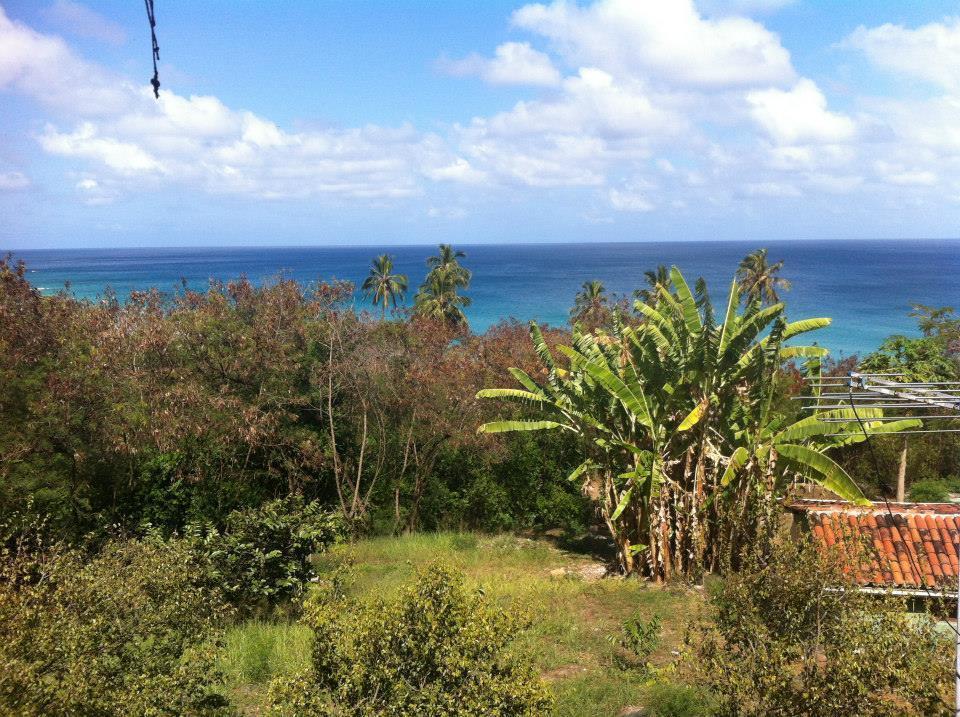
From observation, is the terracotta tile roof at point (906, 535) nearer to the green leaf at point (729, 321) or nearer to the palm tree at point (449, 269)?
the green leaf at point (729, 321)

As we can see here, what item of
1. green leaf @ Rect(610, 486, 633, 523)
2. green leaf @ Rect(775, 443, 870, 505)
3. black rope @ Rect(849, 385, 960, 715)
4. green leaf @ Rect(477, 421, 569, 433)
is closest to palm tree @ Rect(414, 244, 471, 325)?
black rope @ Rect(849, 385, 960, 715)

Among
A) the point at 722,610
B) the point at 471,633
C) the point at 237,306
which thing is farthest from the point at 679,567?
the point at 237,306

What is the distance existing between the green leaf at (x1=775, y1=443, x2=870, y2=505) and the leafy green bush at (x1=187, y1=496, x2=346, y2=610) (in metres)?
6.92

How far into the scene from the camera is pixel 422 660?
5.02 m

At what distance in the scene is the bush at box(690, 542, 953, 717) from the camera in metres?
5.10

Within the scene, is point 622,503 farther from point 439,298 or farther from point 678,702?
point 439,298

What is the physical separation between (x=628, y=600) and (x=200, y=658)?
841 centimetres

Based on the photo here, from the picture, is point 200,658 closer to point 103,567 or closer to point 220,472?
point 103,567

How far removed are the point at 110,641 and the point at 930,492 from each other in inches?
777

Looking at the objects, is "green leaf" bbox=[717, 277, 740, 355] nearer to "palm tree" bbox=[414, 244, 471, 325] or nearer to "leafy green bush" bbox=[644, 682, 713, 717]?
"leafy green bush" bbox=[644, 682, 713, 717]

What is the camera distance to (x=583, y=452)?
17609 millimetres

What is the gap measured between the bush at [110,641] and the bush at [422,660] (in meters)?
0.98

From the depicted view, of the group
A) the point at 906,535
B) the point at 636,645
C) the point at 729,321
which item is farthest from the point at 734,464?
the point at 636,645

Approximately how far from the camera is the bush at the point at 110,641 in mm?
4676
